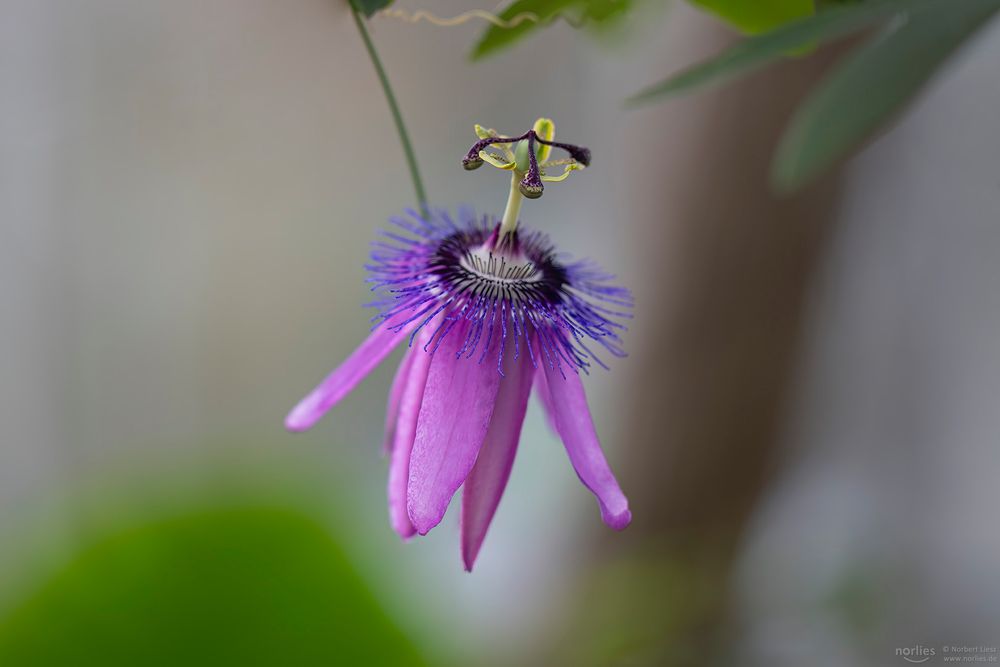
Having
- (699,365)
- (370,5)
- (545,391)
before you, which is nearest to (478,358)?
(545,391)

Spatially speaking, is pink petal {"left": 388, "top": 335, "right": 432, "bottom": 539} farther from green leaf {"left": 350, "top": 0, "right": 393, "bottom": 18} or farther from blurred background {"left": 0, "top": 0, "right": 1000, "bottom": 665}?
blurred background {"left": 0, "top": 0, "right": 1000, "bottom": 665}

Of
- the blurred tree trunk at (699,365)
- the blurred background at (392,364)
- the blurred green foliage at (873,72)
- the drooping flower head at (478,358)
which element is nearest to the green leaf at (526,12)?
the drooping flower head at (478,358)

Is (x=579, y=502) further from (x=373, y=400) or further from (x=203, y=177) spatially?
(x=203, y=177)

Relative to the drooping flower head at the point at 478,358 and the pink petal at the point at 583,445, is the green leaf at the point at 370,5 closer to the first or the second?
the drooping flower head at the point at 478,358

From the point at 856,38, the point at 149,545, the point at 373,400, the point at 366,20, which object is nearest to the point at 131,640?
the point at 149,545

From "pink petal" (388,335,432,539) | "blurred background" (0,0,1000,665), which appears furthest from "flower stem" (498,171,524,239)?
"blurred background" (0,0,1000,665)

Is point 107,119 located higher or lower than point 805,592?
higher
